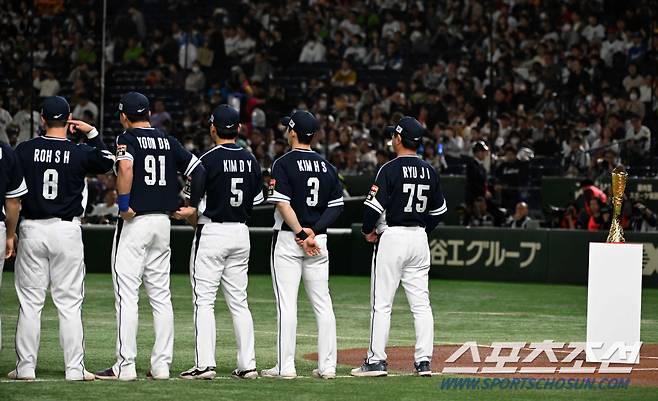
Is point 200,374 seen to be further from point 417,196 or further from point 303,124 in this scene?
point 417,196

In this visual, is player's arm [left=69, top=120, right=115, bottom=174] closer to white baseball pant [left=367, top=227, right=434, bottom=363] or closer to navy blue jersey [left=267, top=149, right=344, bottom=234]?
navy blue jersey [left=267, top=149, right=344, bottom=234]

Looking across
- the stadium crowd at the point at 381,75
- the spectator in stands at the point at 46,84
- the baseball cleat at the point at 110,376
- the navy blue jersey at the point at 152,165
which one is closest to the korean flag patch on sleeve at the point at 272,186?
the navy blue jersey at the point at 152,165

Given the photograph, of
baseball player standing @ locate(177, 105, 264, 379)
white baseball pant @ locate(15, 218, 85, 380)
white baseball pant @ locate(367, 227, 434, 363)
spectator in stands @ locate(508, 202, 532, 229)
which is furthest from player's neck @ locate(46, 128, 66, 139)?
spectator in stands @ locate(508, 202, 532, 229)

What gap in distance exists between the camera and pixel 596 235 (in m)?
19.6

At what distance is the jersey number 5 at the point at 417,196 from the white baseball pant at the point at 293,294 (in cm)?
73

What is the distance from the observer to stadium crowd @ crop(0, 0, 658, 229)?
22.9 metres

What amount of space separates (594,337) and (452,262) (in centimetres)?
1000

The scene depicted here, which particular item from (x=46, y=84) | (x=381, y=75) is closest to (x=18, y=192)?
(x=46, y=84)

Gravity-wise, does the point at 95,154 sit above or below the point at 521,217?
above

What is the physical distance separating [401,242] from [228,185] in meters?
1.44

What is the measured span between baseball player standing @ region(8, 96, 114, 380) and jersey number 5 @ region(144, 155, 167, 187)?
0.29m

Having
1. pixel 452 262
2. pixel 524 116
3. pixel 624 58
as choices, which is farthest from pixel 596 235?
pixel 624 58

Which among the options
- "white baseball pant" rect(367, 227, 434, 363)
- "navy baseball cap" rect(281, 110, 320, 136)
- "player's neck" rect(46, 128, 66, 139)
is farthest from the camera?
"white baseball pant" rect(367, 227, 434, 363)

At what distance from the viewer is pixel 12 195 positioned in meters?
9.30
